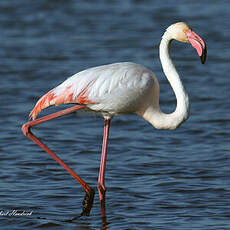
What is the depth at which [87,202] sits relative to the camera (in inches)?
312

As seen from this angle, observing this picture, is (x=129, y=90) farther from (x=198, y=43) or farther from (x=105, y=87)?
(x=198, y=43)

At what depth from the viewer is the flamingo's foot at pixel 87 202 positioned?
25.9 feet

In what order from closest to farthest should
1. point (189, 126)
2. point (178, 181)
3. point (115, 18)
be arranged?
point (178, 181)
point (189, 126)
point (115, 18)

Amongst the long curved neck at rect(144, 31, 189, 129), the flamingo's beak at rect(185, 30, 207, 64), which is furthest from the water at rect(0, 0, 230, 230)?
the flamingo's beak at rect(185, 30, 207, 64)

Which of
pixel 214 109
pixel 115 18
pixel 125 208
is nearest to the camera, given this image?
pixel 125 208

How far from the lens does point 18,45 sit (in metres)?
16.8

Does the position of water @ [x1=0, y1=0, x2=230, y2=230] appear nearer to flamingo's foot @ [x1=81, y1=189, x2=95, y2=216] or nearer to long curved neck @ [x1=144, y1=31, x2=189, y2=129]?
flamingo's foot @ [x1=81, y1=189, x2=95, y2=216]

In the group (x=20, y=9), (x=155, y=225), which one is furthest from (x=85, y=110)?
(x=20, y=9)

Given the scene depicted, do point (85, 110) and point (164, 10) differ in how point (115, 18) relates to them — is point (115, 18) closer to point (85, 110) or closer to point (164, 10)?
point (164, 10)

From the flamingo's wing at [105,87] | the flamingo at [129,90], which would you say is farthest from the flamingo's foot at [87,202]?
the flamingo's wing at [105,87]

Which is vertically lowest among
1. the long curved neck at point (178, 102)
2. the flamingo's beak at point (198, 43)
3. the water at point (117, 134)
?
the water at point (117, 134)

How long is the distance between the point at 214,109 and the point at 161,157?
2.76 metres

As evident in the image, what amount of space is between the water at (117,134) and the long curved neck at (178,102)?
3.36 feet

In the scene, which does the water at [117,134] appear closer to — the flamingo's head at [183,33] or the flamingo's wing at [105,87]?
the flamingo's wing at [105,87]
